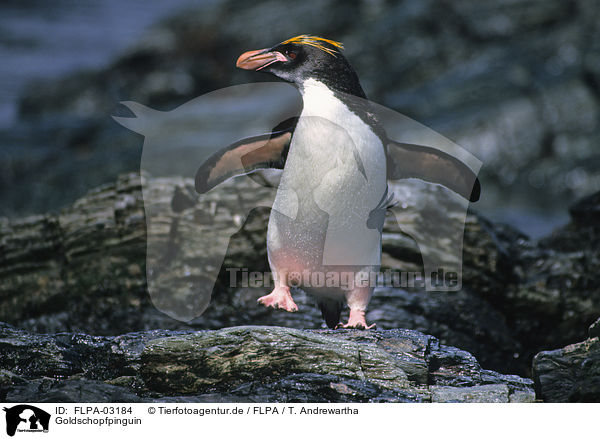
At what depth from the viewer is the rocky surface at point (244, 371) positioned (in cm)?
200

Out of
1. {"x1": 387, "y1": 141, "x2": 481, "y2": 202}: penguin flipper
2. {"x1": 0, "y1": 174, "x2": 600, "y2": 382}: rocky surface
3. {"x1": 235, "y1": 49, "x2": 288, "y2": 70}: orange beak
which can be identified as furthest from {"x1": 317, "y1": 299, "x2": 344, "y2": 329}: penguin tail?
{"x1": 235, "y1": 49, "x2": 288, "y2": 70}: orange beak

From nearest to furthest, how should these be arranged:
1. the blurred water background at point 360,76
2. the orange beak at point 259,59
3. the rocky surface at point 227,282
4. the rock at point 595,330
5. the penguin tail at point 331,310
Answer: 1. the rock at point 595,330
2. the orange beak at point 259,59
3. the penguin tail at point 331,310
4. the rocky surface at point 227,282
5. the blurred water background at point 360,76

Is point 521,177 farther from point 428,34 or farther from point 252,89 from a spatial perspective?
point 252,89

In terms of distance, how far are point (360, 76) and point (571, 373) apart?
7241 mm

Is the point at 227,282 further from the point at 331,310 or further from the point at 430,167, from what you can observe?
the point at 430,167

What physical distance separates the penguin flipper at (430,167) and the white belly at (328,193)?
0.52 ft

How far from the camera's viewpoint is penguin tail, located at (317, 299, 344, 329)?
2.62m

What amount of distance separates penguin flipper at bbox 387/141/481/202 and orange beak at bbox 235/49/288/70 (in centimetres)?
57

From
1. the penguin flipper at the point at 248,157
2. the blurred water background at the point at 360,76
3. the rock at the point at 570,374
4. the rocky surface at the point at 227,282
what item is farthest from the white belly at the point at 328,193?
the blurred water background at the point at 360,76

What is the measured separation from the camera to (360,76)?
8781mm

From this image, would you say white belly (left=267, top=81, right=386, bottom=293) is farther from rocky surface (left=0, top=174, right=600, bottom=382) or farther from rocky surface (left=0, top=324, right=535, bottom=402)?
rocky surface (left=0, top=174, right=600, bottom=382)

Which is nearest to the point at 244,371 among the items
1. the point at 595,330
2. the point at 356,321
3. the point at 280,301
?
the point at 280,301

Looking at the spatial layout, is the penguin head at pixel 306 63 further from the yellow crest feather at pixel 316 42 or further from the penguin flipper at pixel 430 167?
the penguin flipper at pixel 430 167
